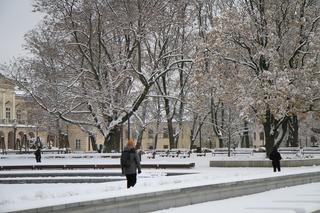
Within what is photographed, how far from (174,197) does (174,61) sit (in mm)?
34151

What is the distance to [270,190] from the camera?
72.6 feet

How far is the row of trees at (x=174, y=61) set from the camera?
38219 millimetres

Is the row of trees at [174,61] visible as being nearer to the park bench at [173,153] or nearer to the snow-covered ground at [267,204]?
the park bench at [173,153]

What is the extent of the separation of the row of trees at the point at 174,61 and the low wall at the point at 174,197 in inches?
595

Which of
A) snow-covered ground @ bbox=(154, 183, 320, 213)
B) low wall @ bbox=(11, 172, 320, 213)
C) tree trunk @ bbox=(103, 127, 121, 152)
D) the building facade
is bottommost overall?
snow-covered ground @ bbox=(154, 183, 320, 213)

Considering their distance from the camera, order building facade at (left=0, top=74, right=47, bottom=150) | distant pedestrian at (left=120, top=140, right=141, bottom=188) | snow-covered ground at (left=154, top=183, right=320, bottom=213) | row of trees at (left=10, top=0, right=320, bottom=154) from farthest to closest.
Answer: building facade at (left=0, top=74, right=47, bottom=150), row of trees at (left=10, top=0, right=320, bottom=154), distant pedestrian at (left=120, top=140, right=141, bottom=188), snow-covered ground at (left=154, top=183, right=320, bottom=213)

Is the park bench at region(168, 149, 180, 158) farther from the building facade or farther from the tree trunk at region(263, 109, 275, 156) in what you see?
the building facade

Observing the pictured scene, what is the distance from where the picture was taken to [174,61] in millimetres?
49969

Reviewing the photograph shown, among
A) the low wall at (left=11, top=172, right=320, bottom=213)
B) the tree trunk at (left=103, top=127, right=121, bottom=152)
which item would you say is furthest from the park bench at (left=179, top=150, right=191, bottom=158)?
the low wall at (left=11, top=172, right=320, bottom=213)

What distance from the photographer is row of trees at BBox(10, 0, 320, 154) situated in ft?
125

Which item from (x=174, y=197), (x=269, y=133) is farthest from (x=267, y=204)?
(x=269, y=133)

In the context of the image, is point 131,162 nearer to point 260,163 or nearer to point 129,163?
point 129,163

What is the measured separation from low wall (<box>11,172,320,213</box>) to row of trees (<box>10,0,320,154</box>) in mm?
15122

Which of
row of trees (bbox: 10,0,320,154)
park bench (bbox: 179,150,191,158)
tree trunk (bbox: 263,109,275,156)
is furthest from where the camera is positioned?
park bench (bbox: 179,150,191,158)
